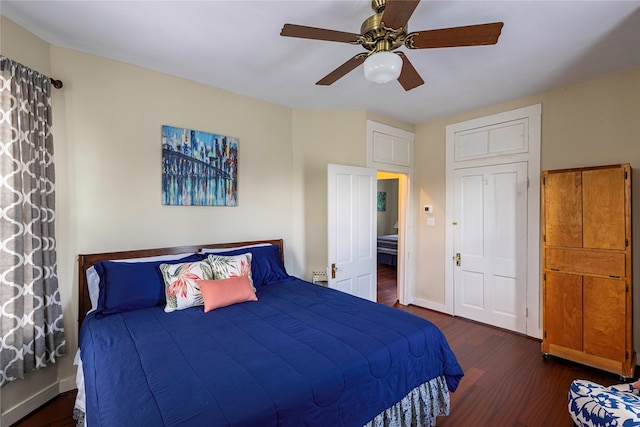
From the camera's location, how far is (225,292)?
215 cm

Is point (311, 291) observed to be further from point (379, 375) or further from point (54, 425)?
point (54, 425)

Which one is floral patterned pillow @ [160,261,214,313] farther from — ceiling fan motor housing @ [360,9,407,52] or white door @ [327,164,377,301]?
ceiling fan motor housing @ [360,9,407,52]

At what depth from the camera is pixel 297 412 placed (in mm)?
1155

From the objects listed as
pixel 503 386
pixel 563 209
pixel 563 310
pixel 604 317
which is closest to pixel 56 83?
pixel 503 386

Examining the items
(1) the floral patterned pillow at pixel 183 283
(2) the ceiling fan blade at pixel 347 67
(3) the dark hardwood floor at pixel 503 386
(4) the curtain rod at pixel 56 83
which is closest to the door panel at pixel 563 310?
(3) the dark hardwood floor at pixel 503 386

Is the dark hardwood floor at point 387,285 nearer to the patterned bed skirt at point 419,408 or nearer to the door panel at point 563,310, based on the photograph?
the door panel at point 563,310

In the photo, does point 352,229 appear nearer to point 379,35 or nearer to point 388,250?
point 379,35

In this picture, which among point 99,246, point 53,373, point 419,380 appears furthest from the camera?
point 99,246

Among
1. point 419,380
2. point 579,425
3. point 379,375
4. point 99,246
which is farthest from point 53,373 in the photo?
point 579,425

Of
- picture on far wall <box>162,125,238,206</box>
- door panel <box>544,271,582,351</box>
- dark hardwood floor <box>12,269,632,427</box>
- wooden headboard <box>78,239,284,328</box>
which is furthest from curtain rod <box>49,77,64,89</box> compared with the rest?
door panel <box>544,271,582,351</box>

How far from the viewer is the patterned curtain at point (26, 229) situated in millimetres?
1807

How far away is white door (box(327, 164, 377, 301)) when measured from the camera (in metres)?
3.21

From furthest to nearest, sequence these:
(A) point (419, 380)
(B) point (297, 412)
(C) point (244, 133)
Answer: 1. (C) point (244, 133)
2. (A) point (419, 380)
3. (B) point (297, 412)

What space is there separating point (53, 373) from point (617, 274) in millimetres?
4415
